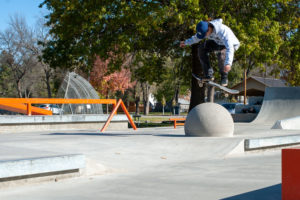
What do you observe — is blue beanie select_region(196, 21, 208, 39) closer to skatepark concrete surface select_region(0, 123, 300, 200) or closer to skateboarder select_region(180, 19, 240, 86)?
skateboarder select_region(180, 19, 240, 86)

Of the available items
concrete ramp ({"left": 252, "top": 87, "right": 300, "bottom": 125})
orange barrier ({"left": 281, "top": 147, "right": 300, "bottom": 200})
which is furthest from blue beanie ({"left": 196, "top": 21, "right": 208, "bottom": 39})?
concrete ramp ({"left": 252, "top": 87, "right": 300, "bottom": 125})

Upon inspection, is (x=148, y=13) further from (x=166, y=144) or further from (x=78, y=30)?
(x=166, y=144)

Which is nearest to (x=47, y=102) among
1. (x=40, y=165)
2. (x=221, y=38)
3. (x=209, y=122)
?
(x=209, y=122)

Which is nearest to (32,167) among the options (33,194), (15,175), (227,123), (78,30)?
(15,175)

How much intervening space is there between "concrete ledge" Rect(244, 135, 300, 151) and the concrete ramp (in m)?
9.77

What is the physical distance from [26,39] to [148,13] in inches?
909

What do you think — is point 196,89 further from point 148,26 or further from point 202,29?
point 202,29

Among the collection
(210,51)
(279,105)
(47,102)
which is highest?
(210,51)

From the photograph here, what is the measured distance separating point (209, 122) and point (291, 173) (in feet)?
20.5

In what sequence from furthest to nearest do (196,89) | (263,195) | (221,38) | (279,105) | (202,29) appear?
1. (279,105)
2. (196,89)
3. (221,38)
4. (202,29)
5. (263,195)

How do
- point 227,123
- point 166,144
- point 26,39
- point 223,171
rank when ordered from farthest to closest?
point 26,39 < point 227,123 < point 166,144 < point 223,171

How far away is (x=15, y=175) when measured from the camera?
484cm

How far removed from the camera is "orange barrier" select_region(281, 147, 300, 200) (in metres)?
3.62

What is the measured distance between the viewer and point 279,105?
20969 mm
